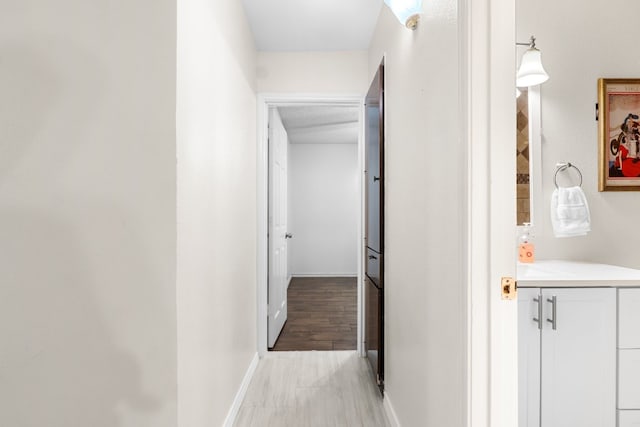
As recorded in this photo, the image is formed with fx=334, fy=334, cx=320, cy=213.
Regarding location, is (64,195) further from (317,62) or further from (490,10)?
(317,62)

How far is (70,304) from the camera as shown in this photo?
118 cm

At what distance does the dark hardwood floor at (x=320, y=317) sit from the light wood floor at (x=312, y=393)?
0.22 metres

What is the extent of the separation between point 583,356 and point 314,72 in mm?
2696

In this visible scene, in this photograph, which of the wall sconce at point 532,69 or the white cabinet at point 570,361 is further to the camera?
the wall sconce at point 532,69

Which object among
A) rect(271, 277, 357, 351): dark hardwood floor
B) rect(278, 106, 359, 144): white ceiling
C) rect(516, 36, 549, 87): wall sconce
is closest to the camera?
rect(516, 36, 549, 87): wall sconce

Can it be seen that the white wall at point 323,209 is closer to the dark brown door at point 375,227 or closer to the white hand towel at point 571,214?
the dark brown door at point 375,227

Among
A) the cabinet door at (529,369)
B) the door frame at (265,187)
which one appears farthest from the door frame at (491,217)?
the door frame at (265,187)

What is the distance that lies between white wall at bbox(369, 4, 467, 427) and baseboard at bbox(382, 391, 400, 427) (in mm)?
70

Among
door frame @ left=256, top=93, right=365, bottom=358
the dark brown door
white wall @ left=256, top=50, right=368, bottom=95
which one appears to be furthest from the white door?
the dark brown door

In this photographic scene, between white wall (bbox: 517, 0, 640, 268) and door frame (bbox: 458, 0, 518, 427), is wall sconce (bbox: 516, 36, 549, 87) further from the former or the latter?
door frame (bbox: 458, 0, 518, 427)

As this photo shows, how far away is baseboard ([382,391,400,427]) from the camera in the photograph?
1891 millimetres

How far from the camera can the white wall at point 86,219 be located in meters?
1.16

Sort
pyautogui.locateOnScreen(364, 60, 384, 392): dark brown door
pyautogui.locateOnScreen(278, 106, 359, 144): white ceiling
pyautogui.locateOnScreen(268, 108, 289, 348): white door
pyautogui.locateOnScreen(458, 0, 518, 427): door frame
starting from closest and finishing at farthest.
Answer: pyautogui.locateOnScreen(458, 0, 518, 427): door frame → pyautogui.locateOnScreen(364, 60, 384, 392): dark brown door → pyautogui.locateOnScreen(268, 108, 289, 348): white door → pyautogui.locateOnScreen(278, 106, 359, 144): white ceiling

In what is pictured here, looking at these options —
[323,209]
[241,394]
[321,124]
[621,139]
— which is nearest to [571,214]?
[621,139]
